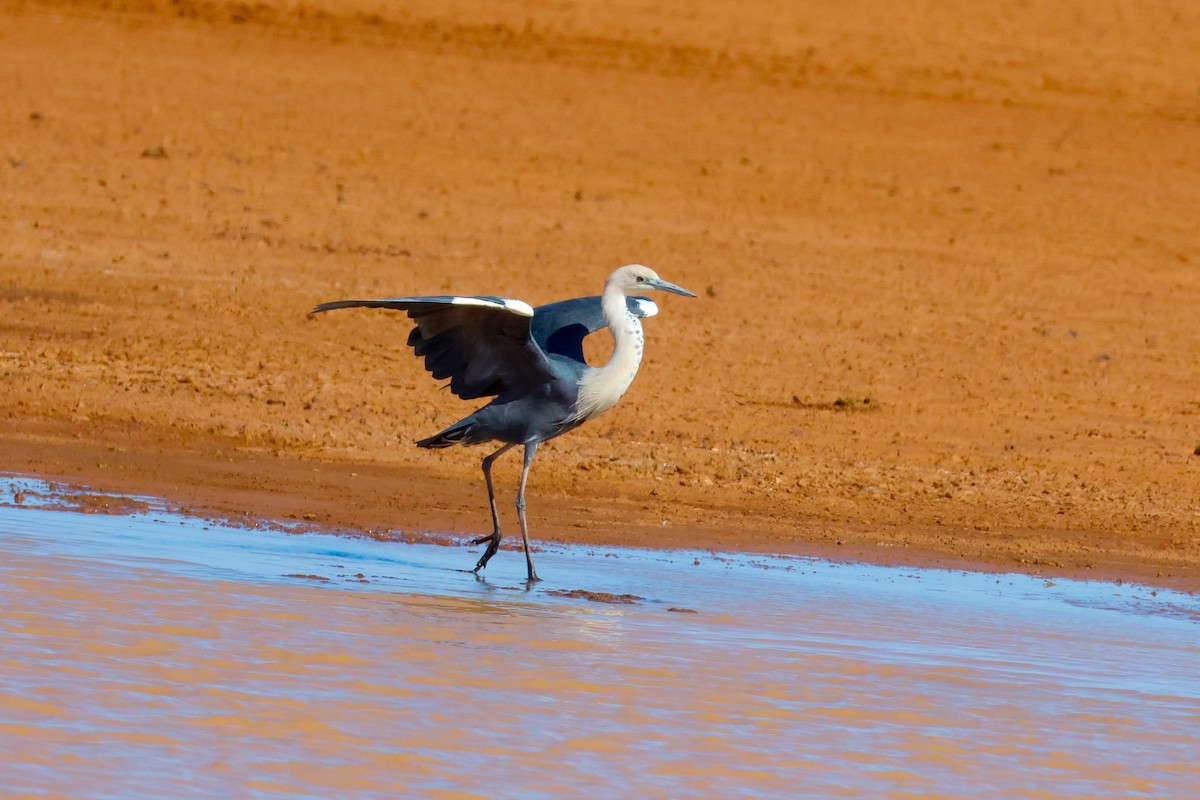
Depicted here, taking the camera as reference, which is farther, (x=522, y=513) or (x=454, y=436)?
(x=454, y=436)

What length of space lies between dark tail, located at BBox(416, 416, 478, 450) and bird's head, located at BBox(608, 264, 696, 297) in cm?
89

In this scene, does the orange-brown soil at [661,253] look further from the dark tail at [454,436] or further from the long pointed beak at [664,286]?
the long pointed beak at [664,286]

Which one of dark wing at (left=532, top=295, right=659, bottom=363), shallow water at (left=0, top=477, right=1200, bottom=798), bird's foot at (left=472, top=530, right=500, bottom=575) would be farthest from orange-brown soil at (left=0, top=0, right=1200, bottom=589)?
shallow water at (left=0, top=477, right=1200, bottom=798)

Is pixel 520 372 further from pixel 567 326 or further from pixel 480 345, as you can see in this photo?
pixel 567 326

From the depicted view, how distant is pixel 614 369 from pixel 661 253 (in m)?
7.28

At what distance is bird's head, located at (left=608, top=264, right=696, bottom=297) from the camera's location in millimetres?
7996

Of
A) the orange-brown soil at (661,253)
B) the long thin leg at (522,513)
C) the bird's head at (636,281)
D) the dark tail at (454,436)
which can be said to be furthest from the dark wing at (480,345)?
the orange-brown soil at (661,253)

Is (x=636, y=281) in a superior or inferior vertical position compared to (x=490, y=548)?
superior

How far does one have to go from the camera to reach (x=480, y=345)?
7703 millimetres

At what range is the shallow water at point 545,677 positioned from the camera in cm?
471

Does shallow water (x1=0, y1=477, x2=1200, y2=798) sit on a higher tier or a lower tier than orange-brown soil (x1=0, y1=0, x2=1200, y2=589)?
lower

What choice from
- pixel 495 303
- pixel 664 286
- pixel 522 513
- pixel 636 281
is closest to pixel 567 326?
pixel 636 281

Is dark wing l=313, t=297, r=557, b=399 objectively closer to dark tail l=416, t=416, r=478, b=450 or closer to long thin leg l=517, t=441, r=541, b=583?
dark tail l=416, t=416, r=478, b=450

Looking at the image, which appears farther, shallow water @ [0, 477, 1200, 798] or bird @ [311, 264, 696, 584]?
bird @ [311, 264, 696, 584]
